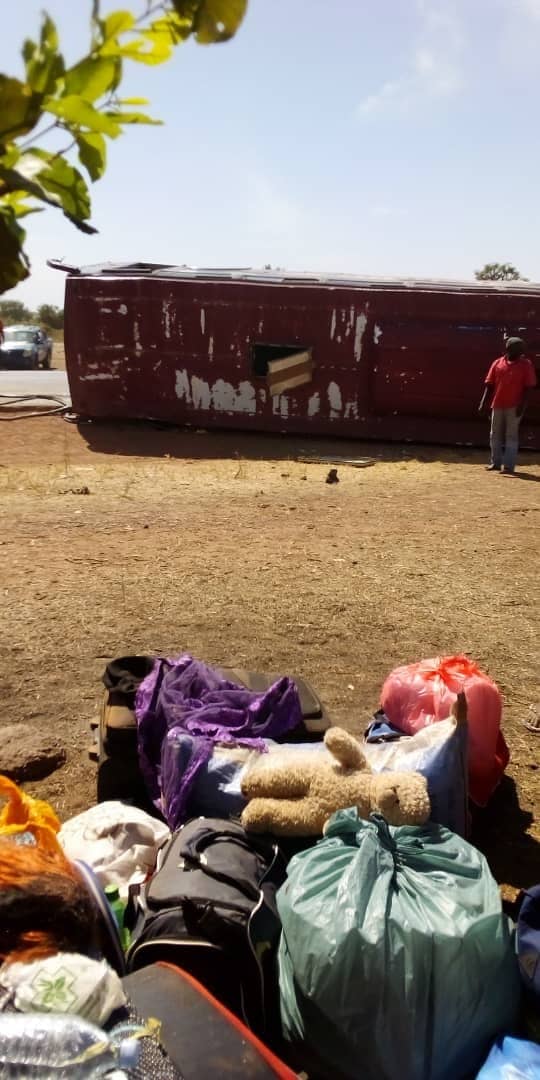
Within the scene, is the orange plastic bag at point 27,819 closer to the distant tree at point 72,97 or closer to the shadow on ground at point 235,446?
the distant tree at point 72,97

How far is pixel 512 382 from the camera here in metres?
10.6

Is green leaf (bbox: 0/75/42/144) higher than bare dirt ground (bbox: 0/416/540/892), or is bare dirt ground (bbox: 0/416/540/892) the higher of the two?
green leaf (bbox: 0/75/42/144)

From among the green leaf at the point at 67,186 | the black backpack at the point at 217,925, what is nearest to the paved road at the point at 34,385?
the black backpack at the point at 217,925

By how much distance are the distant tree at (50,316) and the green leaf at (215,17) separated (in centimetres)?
5267

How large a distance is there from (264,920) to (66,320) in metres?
12.1

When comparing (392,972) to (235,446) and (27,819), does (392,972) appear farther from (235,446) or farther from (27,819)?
(235,446)

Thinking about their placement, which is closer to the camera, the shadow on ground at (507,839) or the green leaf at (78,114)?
the green leaf at (78,114)

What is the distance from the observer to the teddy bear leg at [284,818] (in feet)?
8.77

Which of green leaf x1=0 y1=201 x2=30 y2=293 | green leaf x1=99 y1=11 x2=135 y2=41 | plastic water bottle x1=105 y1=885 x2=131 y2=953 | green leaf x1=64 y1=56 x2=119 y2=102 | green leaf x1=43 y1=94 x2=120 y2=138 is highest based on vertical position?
green leaf x1=99 y1=11 x2=135 y2=41

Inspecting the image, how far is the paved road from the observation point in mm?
17484

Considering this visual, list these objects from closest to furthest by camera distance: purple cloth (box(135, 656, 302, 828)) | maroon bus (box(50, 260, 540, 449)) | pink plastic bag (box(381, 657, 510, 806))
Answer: purple cloth (box(135, 656, 302, 828))
pink plastic bag (box(381, 657, 510, 806))
maroon bus (box(50, 260, 540, 449))

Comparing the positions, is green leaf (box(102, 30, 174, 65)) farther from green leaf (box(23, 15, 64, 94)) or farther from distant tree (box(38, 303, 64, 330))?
distant tree (box(38, 303, 64, 330))

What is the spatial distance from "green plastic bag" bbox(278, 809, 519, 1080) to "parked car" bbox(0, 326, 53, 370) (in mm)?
26642

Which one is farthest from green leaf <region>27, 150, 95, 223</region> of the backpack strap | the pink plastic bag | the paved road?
the paved road
